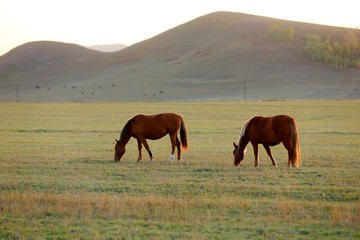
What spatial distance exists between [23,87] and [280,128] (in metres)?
136

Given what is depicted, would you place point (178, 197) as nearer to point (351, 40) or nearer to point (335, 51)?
point (335, 51)

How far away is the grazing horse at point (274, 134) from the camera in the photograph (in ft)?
40.2

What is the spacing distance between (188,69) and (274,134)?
375 feet

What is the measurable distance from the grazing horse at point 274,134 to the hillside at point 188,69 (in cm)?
6877

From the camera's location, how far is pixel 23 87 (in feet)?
453

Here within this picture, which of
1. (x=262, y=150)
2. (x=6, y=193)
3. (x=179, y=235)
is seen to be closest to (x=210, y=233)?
(x=179, y=235)

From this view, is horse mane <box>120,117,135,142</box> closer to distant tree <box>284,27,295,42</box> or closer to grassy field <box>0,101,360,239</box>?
grassy field <box>0,101,360,239</box>

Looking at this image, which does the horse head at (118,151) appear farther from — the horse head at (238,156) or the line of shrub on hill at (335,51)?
the line of shrub on hill at (335,51)

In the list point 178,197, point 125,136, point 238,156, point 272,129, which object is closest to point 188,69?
point 125,136

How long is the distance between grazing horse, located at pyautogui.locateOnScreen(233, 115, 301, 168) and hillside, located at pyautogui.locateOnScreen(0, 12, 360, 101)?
226 feet

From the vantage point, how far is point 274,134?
12.5 meters

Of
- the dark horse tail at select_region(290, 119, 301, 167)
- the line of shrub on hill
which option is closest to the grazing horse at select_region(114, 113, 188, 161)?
the dark horse tail at select_region(290, 119, 301, 167)

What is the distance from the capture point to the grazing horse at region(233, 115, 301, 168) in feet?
40.2

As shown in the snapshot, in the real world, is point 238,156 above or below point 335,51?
below
